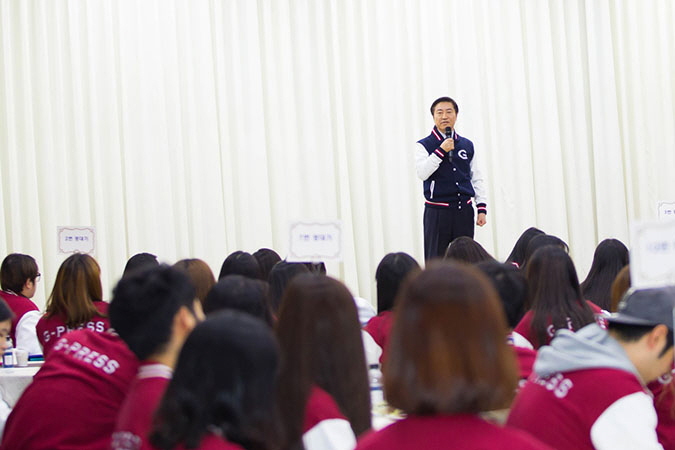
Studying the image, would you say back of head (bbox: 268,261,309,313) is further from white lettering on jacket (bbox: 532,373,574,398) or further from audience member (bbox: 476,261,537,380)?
white lettering on jacket (bbox: 532,373,574,398)

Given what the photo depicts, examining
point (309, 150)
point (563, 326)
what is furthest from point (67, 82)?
point (563, 326)

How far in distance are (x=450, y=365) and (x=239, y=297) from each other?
1317 mm

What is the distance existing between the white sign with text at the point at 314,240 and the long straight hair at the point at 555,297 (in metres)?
0.84

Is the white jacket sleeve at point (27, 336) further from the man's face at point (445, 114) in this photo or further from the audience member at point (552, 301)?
the man's face at point (445, 114)

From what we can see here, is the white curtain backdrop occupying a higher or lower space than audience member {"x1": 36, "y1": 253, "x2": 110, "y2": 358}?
higher

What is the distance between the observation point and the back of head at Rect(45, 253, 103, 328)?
364cm

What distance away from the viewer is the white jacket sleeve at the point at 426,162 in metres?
5.91

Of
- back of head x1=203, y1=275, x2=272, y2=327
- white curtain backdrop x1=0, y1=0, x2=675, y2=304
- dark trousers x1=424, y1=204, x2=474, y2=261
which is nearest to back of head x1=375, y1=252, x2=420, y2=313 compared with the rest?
back of head x1=203, y1=275, x2=272, y2=327

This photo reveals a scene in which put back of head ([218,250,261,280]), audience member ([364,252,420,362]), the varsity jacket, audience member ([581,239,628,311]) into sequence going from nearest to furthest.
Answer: audience member ([364,252,420,362]) < audience member ([581,239,628,311]) < back of head ([218,250,261,280]) < the varsity jacket

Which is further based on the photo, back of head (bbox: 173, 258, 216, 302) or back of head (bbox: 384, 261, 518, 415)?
back of head (bbox: 173, 258, 216, 302)

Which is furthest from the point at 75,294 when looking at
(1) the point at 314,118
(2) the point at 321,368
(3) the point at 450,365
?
(1) the point at 314,118

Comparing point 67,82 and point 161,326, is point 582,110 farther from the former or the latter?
point 161,326

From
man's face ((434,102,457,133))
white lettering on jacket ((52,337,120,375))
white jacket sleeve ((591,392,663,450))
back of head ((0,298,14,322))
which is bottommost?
white jacket sleeve ((591,392,663,450))

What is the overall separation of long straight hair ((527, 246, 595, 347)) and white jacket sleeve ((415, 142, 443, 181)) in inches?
114
